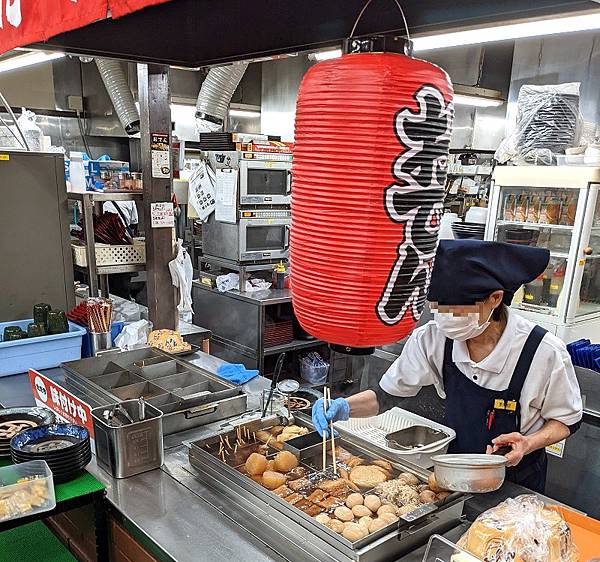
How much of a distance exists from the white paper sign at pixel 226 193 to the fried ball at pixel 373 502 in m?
3.27

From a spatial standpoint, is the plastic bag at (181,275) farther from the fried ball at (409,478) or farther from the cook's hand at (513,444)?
the cook's hand at (513,444)

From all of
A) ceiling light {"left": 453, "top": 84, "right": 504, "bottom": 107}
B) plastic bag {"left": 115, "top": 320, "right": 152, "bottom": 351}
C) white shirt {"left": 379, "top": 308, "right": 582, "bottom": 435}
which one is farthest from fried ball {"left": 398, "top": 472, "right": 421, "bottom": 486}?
ceiling light {"left": 453, "top": 84, "right": 504, "bottom": 107}

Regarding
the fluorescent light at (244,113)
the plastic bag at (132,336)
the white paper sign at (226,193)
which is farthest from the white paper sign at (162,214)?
the fluorescent light at (244,113)

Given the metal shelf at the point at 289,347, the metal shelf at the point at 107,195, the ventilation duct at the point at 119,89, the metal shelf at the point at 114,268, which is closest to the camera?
the metal shelf at the point at 107,195

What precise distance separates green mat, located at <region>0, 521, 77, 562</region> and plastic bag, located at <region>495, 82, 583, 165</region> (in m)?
4.26

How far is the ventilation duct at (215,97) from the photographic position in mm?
5824

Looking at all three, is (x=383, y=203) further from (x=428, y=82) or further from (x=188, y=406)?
(x=188, y=406)

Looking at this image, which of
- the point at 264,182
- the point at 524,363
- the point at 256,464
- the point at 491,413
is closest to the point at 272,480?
the point at 256,464

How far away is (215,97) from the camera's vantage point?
585 cm

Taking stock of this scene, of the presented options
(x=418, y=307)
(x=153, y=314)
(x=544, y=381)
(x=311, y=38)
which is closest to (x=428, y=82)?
(x=418, y=307)

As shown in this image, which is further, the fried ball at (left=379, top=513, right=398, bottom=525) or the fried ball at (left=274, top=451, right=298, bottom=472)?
the fried ball at (left=274, top=451, right=298, bottom=472)

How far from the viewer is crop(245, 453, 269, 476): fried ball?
1.75m

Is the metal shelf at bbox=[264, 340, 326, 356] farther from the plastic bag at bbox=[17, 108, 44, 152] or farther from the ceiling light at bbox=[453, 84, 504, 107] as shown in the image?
the ceiling light at bbox=[453, 84, 504, 107]

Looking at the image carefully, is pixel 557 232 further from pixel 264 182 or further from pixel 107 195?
pixel 107 195
